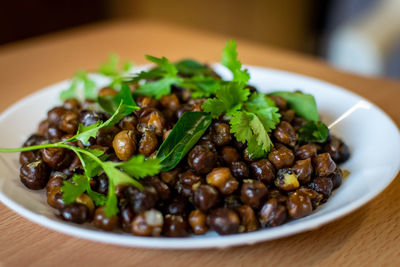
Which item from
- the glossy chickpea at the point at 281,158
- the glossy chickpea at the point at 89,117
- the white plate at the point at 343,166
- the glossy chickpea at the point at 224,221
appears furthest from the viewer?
the glossy chickpea at the point at 89,117

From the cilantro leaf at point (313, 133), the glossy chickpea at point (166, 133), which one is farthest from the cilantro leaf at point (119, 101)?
the cilantro leaf at point (313, 133)

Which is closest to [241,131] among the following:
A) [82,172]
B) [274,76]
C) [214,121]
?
[214,121]

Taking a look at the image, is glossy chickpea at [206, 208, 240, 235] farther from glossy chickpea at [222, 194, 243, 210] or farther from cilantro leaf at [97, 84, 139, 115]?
cilantro leaf at [97, 84, 139, 115]

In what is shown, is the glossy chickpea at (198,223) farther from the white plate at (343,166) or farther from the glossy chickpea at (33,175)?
the glossy chickpea at (33,175)

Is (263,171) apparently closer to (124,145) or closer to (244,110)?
Result: (244,110)

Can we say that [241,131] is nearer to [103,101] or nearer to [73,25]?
[103,101]

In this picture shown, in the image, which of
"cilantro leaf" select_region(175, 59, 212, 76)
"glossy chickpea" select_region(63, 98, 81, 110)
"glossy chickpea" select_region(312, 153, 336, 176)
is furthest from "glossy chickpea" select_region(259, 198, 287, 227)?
"glossy chickpea" select_region(63, 98, 81, 110)
